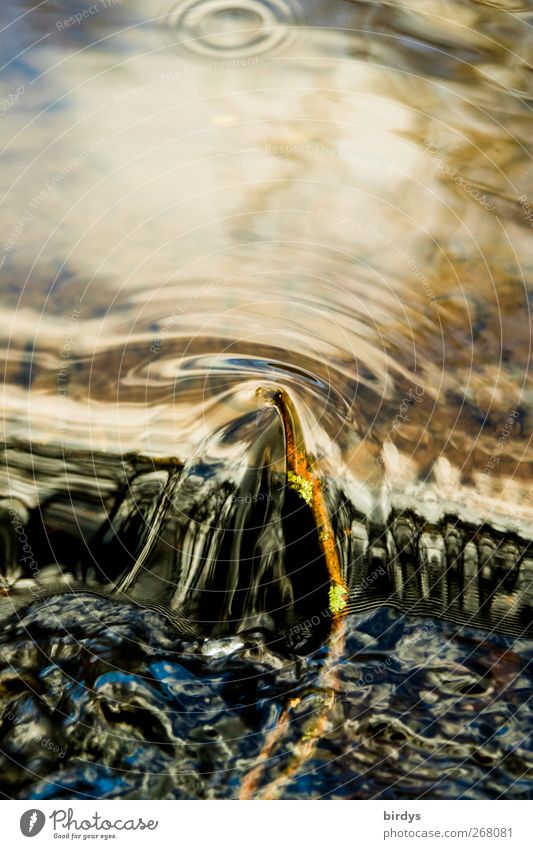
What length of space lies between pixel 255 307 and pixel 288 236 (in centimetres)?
10

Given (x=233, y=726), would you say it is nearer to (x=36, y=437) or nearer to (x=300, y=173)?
(x=36, y=437)

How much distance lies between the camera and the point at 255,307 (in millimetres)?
793

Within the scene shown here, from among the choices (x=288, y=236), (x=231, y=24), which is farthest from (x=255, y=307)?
(x=231, y=24)

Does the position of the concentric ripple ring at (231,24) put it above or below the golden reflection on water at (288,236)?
above

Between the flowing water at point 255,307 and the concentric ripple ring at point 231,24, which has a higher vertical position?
the concentric ripple ring at point 231,24

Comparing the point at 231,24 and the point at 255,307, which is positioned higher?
the point at 231,24

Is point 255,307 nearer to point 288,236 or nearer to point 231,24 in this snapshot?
point 288,236

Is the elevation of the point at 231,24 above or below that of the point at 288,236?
above

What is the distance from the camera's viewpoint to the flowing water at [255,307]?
28.5 inches

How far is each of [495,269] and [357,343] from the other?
19 centimetres

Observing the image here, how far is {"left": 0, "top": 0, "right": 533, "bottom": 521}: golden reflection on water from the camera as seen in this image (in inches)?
29.2

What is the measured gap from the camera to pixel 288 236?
0.79 metres

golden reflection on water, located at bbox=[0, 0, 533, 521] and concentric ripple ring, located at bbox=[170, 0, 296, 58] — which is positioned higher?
concentric ripple ring, located at bbox=[170, 0, 296, 58]

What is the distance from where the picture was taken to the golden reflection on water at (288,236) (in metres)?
0.74
